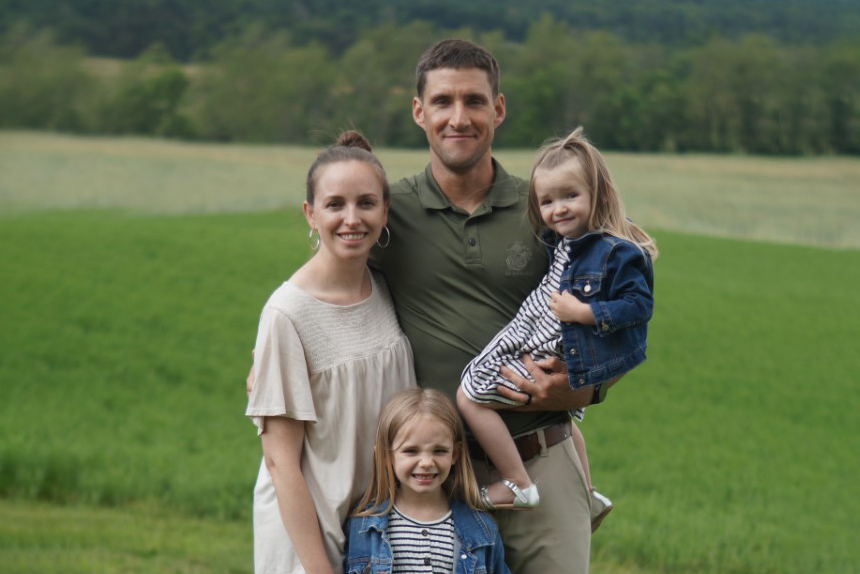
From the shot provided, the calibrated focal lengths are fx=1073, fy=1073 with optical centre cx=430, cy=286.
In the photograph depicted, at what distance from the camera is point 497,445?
3164mm

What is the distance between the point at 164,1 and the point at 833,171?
1599 centimetres

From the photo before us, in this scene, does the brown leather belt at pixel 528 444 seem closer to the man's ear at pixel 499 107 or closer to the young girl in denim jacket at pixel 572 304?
the young girl in denim jacket at pixel 572 304

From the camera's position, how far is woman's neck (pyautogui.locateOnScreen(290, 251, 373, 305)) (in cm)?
295

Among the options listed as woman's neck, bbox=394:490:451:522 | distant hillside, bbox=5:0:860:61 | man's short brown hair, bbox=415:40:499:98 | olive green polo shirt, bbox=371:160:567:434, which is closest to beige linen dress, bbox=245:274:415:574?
woman's neck, bbox=394:490:451:522

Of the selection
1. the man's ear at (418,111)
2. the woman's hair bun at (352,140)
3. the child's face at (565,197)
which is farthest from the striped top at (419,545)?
the man's ear at (418,111)

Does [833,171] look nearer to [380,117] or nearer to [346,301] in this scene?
[380,117]

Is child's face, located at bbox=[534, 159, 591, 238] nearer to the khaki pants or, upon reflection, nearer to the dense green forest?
the khaki pants

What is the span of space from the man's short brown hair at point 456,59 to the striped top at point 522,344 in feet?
1.94

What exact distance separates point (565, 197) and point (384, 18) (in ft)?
84.9

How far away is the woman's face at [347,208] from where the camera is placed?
2871 millimetres

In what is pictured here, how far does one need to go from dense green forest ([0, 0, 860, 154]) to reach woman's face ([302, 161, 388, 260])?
18561 mm

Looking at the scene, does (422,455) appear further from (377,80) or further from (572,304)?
(377,80)

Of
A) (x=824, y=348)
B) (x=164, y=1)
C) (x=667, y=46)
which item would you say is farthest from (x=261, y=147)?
(x=824, y=348)

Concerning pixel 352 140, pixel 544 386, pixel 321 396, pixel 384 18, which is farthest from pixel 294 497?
pixel 384 18
